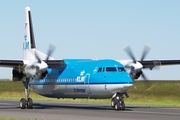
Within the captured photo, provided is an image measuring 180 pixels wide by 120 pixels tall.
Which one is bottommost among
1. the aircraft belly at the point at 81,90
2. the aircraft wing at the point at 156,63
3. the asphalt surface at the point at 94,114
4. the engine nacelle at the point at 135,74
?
the asphalt surface at the point at 94,114

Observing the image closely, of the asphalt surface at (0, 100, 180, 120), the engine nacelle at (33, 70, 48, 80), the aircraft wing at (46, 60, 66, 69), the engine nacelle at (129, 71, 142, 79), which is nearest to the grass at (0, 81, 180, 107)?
the engine nacelle at (129, 71, 142, 79)

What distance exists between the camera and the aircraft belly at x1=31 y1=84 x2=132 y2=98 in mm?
28406

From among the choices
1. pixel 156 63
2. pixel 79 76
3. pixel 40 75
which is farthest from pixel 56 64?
pixel 156 63

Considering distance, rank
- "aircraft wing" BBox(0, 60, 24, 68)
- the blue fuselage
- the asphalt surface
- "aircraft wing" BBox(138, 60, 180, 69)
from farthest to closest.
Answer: "aircraft wing" BBox(138, 60, 180, 69) < "aircraft wing" BBox(0, 60, 24, 68) < the blue fuselage < the asphalt surface

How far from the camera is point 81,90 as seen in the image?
Result: 31.1 m

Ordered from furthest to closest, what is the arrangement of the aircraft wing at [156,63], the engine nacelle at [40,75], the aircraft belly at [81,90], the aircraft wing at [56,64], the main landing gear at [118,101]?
1. the aircraft wing at [156,63]
2. the aircraft wing at [56,64]
3. the engine nacelle at [40,75]
4. the main landing gear at [118,101]
5. the aircraft belly at [81,90]

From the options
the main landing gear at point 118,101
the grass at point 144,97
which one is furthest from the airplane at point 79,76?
the grass at point 144,97

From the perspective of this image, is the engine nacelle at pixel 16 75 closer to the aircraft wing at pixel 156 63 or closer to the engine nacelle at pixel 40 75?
the engine nacelle at pixel 40 75

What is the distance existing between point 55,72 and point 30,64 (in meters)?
2.88

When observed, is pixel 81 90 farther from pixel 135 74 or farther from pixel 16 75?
pixel 16 75

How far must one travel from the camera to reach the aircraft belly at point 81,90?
2841 centimetres

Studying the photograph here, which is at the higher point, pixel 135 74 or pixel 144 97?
pixel 135 74

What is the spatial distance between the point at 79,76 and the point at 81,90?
40.0 inches

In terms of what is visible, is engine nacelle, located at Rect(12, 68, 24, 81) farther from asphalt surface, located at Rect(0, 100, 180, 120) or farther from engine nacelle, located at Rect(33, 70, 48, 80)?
asphalt surface, located at Rect(0, 100, 180, 120)
